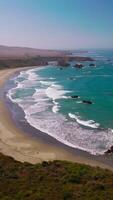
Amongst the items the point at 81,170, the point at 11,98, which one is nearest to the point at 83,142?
the point at 81,170

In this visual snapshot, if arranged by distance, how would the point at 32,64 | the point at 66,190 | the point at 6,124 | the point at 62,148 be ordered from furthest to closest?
the point at 32,64, the point at 6,124, the point at 62,148, the point at 66,190

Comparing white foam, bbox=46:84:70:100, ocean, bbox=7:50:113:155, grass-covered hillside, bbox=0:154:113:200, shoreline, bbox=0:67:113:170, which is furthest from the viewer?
white foam, bbox=46:84:70:100

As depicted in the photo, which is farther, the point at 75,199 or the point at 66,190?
the point at 66,190

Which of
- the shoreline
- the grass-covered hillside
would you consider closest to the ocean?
the shoreline

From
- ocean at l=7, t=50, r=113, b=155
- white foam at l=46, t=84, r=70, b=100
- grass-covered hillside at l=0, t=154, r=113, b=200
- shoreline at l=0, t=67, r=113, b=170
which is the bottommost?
shoreline at l=0, t=67, r=113, b=170

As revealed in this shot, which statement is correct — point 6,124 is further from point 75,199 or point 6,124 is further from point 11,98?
point 75,199

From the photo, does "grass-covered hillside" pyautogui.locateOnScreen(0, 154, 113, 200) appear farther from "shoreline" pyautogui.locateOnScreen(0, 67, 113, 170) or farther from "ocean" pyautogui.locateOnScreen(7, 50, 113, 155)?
"ocean" pyautogui.locateOnScreen(7, 50, 113, 155)

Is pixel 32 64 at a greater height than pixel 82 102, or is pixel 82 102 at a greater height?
pixel 32 64

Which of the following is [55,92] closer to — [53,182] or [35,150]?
[35,150]

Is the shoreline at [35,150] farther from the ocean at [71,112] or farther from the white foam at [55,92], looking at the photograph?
the white foam at [55,92]

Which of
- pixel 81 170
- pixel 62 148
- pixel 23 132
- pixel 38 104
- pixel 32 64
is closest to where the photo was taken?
pixel 81 170
